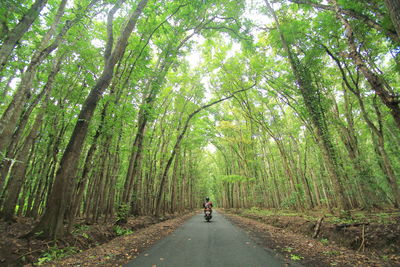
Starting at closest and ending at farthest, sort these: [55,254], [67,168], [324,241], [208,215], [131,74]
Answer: [55,254] → [67,168] → [324,241] → [131,74] → [208,215]

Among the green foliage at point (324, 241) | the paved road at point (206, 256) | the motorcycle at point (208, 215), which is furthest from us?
the motorcycle at point (208, 215)

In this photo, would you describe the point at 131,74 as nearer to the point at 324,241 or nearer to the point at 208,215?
the point at 324,241

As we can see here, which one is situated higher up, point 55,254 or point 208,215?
point 55,254

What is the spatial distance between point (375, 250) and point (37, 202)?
→ 43.7 feet

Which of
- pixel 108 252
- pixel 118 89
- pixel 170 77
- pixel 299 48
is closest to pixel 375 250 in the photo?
pixel 108 252

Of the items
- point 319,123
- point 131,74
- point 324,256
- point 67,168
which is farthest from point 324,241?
point 131,74

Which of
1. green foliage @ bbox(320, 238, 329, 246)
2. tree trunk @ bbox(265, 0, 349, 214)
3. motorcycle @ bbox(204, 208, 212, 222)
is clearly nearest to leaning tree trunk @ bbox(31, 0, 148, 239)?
tree trunk @ bbox(265, 0, 349, 214)

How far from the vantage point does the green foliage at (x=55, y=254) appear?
3.81m

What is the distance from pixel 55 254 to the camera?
4.14 meters

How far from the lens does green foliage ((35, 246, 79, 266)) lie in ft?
12.5

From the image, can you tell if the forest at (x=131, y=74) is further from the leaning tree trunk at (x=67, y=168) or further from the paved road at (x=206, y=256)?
the paved road at (x=206, y=256)

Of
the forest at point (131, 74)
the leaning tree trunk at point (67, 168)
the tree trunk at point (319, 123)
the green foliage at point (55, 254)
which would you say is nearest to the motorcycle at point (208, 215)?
the forest at point (131, 74)

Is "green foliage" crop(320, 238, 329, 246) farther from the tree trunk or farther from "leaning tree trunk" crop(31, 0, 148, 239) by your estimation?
"leaning tree trunk" crop(31, 0, 148, 239)

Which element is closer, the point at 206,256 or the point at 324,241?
the point at 206,256
